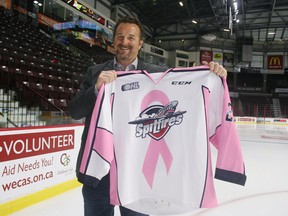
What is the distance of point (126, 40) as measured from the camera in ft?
4.75

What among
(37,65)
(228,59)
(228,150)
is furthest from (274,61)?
(228,150)

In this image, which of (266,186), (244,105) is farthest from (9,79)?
(244,105)

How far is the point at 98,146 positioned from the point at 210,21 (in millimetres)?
Answer: 21312

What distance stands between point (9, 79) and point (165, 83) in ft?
14.6

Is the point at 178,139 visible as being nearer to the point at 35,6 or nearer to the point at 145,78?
the point at 145,78

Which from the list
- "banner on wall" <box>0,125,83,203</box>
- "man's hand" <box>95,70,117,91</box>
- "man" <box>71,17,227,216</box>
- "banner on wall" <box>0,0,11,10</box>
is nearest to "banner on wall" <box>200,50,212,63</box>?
"banner on wall" <box>0,0,11,10</box>

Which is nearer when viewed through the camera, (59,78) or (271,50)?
(59,78)

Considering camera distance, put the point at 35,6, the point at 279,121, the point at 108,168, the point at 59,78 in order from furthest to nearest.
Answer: the point at 279,121
the point at 35,6
the point at 59,78
the point at 108,168

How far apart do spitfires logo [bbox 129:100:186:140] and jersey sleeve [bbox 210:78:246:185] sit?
23 cm

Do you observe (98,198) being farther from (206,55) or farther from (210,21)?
(206,55)

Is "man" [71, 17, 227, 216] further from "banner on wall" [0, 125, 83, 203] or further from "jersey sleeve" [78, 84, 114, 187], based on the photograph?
"banner on wall" [0, 125, 83, 203]

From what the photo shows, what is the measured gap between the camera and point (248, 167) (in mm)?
4789

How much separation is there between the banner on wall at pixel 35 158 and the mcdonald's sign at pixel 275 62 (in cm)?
2473

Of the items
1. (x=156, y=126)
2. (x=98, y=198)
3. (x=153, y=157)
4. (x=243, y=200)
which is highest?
(x=156, y=126)
